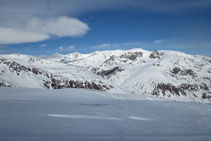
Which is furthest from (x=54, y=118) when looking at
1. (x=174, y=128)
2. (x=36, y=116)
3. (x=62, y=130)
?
(x=174, y=128)

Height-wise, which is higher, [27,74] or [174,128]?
[27,74]

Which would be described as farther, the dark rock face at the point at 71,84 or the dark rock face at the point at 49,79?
the dark rock face at the point at 71,84

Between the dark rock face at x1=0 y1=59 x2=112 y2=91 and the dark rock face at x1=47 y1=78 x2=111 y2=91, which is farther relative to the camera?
the dark rock face at x1=47 y1=78 x2=111 y2=91

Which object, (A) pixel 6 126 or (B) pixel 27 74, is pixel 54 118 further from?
(B) pixel 27 74

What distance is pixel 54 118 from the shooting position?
21.7 ft

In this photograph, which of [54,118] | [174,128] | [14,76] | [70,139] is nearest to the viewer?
[70,139]

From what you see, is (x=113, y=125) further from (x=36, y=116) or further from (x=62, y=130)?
(x=36, y=116)

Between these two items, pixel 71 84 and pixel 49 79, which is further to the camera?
pixel 71 84

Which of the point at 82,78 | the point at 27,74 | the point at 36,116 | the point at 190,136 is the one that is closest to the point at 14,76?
the point at 27,74

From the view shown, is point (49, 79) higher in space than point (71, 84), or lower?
higher

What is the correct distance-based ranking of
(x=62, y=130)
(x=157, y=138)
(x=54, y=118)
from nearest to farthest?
1. (x=157, y=138)
2. (x=62, y=130)
3. (x=54, y=118)

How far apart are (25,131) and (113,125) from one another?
305cm

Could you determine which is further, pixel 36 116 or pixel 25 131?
pixel 36 116

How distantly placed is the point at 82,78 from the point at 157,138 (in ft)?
258
